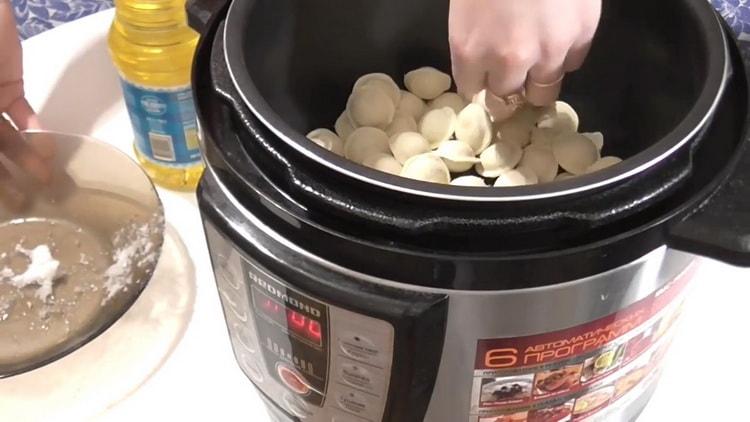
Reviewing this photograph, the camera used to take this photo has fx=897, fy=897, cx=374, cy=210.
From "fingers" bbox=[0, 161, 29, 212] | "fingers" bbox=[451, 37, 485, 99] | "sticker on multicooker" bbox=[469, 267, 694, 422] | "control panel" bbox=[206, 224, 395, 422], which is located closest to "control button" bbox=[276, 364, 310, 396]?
"control panel" bbox=[206, 224, 395, 422]

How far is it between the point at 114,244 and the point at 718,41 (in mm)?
557

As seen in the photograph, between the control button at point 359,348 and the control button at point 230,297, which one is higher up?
the control button at point 359,348

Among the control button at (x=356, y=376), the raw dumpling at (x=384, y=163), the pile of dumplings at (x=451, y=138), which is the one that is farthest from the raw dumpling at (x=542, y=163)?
the control button at (x=356, y=376)

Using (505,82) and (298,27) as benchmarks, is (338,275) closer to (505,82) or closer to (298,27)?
(505,82)

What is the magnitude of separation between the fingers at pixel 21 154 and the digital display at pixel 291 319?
0.40 meters

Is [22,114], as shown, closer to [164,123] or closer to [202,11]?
[164,123]

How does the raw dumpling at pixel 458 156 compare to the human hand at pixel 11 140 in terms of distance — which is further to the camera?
the human hand at pixel 11 140

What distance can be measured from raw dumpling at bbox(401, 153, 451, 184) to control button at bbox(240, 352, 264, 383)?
0.18 metres

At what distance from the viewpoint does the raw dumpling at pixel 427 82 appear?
794 millimetres

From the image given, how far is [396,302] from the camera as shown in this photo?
1.69ft

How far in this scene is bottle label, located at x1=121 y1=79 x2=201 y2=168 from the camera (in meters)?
0.85

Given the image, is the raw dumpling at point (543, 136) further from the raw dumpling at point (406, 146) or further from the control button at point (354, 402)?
the control button at point (354, 402)

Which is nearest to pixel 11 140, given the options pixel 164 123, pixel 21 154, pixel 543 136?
pixel 21 154

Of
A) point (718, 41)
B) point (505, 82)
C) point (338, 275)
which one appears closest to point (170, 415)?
point (338, 275)
